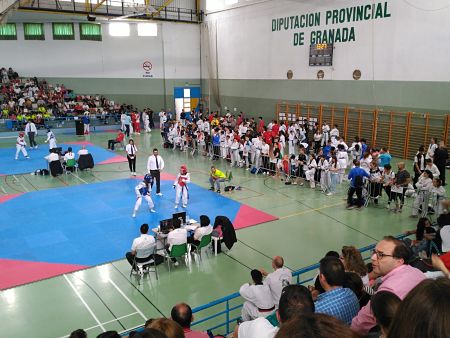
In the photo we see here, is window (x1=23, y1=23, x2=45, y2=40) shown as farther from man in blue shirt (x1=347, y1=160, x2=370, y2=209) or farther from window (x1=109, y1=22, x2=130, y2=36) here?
man in blue shirt (x1=347, y1=160, x2=370, y2=209)

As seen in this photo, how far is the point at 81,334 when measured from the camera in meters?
4.29

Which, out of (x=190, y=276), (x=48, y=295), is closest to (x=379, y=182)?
(x=190, y=276)

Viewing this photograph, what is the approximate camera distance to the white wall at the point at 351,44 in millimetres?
19672

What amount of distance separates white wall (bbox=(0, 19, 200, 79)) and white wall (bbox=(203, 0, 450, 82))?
4.27 meters

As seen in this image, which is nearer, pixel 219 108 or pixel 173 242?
pixel 173 242

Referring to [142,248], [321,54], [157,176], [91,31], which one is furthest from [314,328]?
[91,31]

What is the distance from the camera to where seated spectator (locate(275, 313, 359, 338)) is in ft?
4.70

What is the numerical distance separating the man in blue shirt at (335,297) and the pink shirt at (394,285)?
0.23m

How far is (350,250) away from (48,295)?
6546 millimetres

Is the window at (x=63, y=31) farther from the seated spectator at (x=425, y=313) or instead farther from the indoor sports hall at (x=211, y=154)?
the seated spectator at (x=425, y=313)

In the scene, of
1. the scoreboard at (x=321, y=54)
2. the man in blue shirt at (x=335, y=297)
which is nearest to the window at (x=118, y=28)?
the scoreboard at (x=321, y=54)

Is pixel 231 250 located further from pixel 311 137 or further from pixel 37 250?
pixel 311 137

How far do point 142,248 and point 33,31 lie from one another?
101ft

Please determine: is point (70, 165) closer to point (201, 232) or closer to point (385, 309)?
point (201, 232)
